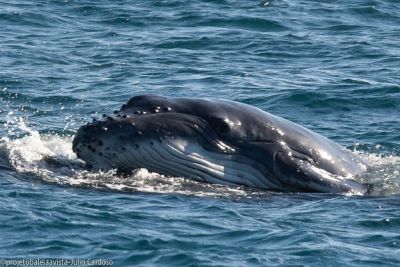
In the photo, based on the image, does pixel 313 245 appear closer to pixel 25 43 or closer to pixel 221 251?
pixel 221 251

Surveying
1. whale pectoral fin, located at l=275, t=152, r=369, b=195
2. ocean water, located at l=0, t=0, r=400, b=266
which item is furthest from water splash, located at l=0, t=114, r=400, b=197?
whale pectoral fin, located at l=275, t=152, r=369, b=195

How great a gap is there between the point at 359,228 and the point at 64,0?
22522 millimetres

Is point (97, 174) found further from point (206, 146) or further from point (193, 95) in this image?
point (193, 95)

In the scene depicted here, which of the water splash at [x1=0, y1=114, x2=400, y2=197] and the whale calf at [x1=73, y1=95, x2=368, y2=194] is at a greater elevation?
the whale calf at [x1=73, y1=95, x2=368, y2=194]

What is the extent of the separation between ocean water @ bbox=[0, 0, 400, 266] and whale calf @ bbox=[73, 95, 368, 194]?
8.5 inches

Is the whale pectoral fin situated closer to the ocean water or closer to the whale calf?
the whale calf

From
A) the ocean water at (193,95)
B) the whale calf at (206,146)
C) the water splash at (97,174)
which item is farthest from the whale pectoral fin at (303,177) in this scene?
the water splash at (97,174)

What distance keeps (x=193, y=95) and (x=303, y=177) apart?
802 cm

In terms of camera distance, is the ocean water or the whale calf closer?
the ocean water

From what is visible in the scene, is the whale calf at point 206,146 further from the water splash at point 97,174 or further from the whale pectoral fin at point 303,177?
the water splash at point 97,174

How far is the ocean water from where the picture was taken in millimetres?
15305

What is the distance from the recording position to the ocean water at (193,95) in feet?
50.2

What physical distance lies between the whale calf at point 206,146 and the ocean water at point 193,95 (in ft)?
0.71

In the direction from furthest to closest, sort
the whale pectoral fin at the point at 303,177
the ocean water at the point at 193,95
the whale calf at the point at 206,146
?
the whale pectoral fin at the point at 303,177, the whale calf at the point at 206,146, the ocean water at the point at 193,95
